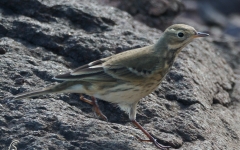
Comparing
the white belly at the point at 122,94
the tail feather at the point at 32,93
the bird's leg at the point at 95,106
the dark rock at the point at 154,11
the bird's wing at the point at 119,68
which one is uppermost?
the dark rock at the point at 154,11

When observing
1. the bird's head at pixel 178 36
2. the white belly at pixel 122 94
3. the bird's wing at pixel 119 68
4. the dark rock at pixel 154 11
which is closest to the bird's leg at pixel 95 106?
the white belly at pixel 122 94

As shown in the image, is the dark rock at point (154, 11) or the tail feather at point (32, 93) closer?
the tail feather at point (32, 93)

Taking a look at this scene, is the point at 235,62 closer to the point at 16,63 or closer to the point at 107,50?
the point at 107,50

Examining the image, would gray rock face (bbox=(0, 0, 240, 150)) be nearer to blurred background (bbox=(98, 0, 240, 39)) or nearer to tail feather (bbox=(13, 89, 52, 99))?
tail feather (bbox=(13, 89, 52, 99))

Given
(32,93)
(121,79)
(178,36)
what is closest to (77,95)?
(121,79)

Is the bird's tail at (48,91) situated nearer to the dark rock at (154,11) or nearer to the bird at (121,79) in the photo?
the bird at (121,79)

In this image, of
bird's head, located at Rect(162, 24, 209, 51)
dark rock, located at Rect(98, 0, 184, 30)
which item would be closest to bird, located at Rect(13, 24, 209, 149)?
bird's head, located at Rect(162, 24, 209, 51)

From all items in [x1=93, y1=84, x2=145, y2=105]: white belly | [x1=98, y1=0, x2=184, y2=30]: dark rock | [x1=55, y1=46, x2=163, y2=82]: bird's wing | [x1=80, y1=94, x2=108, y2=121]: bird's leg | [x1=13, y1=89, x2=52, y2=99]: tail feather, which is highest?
[x1=98, y1=0, x2=184, y2=30]: dark rock

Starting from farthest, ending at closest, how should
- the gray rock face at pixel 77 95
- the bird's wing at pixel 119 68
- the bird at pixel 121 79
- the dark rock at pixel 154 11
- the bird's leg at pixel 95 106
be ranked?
the dark rock at pixel 154 11, the bird's leg at pixel 95 106, the bird's wing at pixel 119 68, the bird at pixel 121 79, the gray rock face at pixel 77 95
